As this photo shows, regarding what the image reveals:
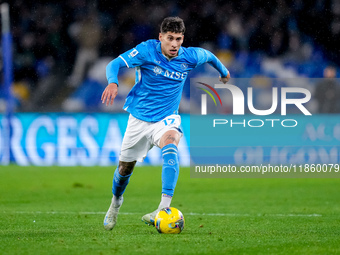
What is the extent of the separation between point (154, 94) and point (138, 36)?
16247 mm

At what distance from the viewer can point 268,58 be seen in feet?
72.6

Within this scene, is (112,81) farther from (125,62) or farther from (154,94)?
(154,94)

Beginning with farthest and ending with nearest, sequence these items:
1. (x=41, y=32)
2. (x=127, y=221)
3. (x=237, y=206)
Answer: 1. (x=41, y=32)
2. (x=237, y=206)
3. (x=127, y=221)

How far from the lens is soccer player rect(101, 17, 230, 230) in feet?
22.5

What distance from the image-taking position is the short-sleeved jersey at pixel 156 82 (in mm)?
7021

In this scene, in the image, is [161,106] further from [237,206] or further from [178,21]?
[237,206]

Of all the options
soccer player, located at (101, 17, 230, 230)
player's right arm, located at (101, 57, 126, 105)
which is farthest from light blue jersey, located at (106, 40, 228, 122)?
player's right arm, located at (101, 57, 126, 105)

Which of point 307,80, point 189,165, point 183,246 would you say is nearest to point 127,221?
point 183,246

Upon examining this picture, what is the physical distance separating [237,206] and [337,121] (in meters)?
8.07

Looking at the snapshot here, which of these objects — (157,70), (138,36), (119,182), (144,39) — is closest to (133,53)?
(157,70)

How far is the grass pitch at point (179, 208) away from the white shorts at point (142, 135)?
2.50 ft

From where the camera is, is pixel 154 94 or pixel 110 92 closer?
pixel 110 92

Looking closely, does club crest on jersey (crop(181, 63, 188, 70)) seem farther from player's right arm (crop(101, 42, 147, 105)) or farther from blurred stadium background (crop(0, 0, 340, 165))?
blurred stadium background (crop(0, 0, 340, 165))

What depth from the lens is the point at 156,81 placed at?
7.08m
